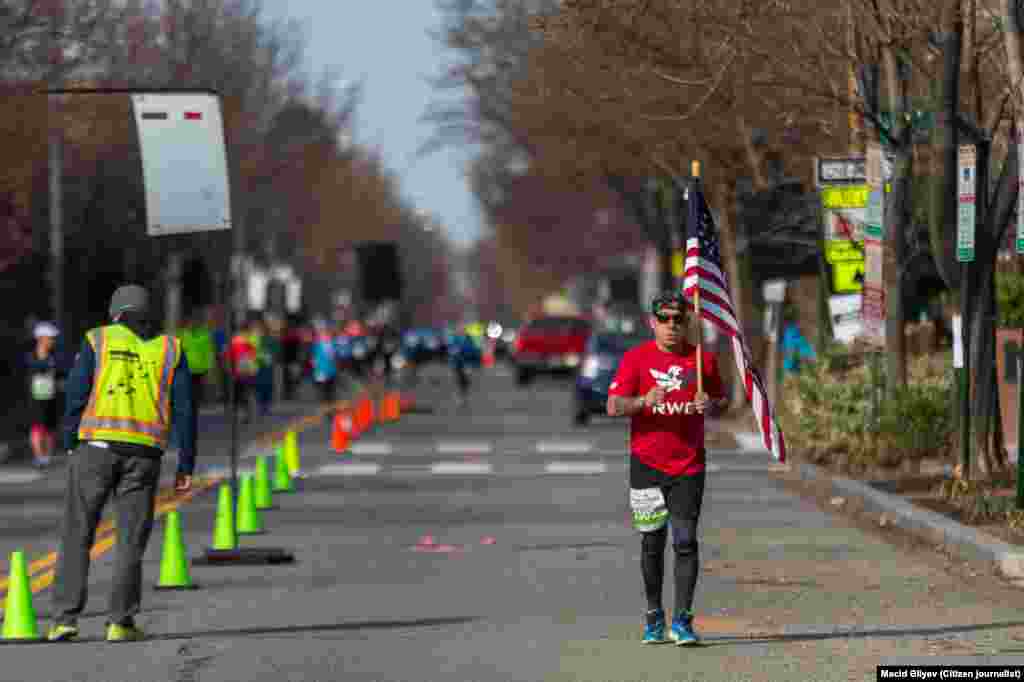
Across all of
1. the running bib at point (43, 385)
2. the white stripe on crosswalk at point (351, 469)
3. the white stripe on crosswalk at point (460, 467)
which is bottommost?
the white stripe on crosswalk at point (460, 467)

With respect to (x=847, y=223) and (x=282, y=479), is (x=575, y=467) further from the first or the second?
(x=282, y=479)

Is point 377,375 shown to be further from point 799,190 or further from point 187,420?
point 187,420

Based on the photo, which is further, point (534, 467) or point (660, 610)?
point (534, 467)

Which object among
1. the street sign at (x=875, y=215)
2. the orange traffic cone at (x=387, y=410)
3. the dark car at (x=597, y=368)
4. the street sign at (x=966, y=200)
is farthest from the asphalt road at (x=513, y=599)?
the orange traffic cone at (x=387, y=410)

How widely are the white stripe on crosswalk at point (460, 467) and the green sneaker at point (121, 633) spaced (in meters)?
16.6

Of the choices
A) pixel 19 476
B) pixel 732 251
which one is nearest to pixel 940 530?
pixel 19 476

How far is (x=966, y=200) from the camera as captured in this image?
65.1 ft

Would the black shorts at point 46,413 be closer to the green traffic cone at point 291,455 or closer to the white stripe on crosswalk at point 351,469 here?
the green traffic cone at point 291,455

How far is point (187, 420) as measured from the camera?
43.7 ft

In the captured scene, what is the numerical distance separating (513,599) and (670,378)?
305 cm

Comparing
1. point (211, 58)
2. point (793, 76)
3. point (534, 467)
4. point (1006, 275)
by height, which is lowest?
point (534, 467)

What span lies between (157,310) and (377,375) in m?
9.18

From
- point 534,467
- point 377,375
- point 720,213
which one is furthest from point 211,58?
point 534,467

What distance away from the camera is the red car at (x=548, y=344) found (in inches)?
2928
